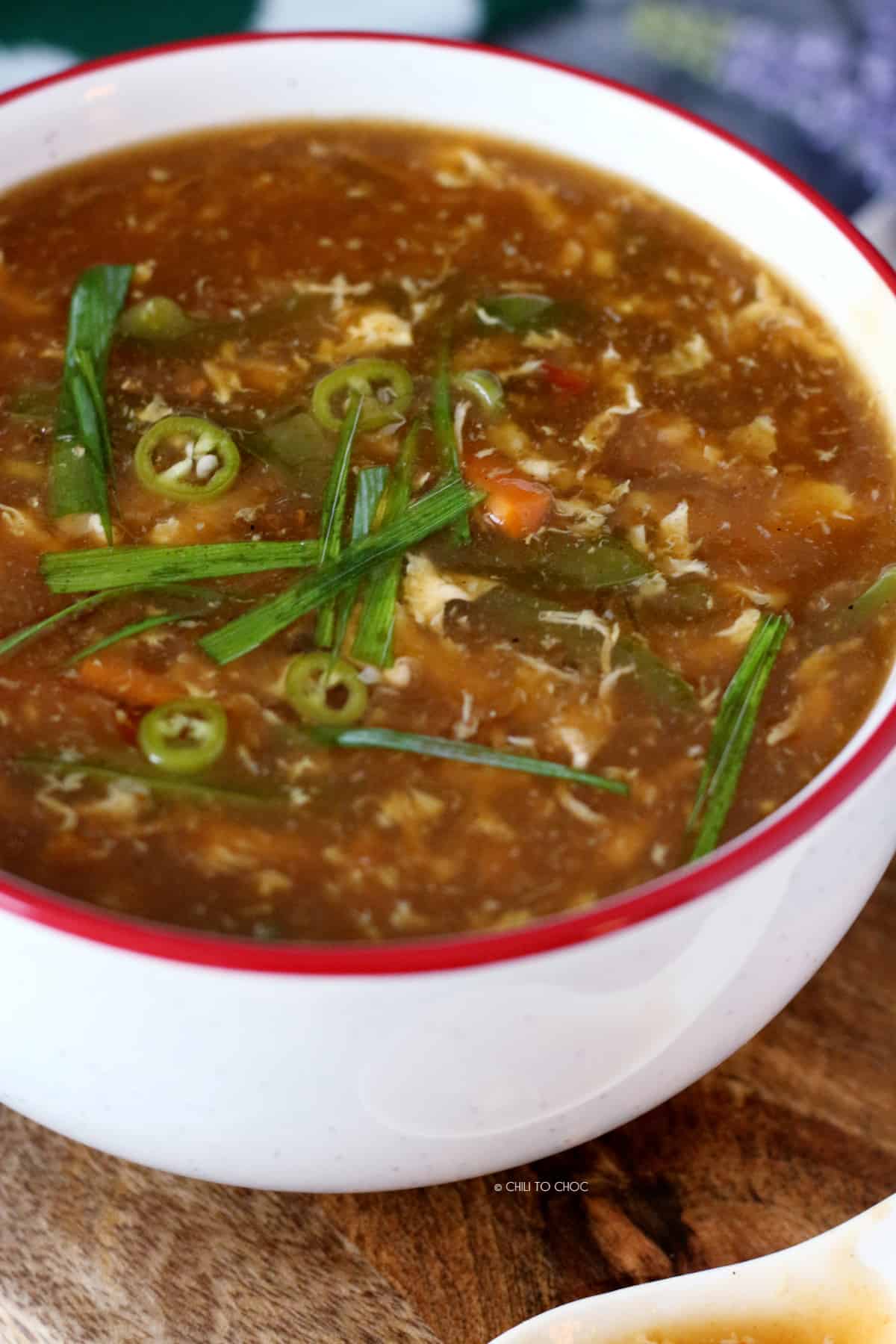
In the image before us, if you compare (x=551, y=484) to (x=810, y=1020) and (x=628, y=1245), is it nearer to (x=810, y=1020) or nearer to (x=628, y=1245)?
(x=810, y=1020)

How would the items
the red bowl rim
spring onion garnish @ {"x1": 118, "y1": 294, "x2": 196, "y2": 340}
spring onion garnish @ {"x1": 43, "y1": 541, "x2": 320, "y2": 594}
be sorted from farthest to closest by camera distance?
spring onion garnish @ {"x1": 118, "y1": 294, "x2": 196, "y2": 340} < spring onion garnish @ {"x1": 43, "y1": 541, "x2": 320, "y2": 594} < the red bowl rim

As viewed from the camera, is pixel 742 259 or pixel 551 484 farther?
pixel 742 259

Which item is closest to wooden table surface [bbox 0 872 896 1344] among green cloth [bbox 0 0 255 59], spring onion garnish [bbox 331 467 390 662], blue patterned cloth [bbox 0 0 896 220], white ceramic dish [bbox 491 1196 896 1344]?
white ceramic dish [bbox 491 1196 896 1344]

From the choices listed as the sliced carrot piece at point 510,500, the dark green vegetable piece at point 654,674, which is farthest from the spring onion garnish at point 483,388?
the dark green vegetable piece at point 654,674

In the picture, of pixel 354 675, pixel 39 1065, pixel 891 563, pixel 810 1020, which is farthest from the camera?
pixel 810 1020

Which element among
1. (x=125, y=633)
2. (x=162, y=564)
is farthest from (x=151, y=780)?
(x=162, y=564)

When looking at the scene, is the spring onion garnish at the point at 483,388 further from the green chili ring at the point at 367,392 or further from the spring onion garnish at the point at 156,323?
the spring onion garnish at the point at 156,323

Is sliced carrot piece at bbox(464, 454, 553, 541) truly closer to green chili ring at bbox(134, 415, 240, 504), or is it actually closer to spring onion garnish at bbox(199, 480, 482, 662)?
spring onion garnish at bbox(199, 480, 482, 662)

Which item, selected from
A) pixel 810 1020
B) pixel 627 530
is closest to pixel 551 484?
pixel 627 530
